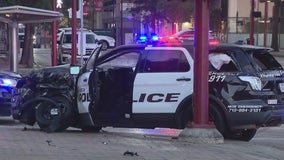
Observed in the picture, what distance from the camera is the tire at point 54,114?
10.1 m

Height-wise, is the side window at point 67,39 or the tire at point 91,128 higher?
the side window at point 67,39

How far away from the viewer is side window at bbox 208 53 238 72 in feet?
32.3

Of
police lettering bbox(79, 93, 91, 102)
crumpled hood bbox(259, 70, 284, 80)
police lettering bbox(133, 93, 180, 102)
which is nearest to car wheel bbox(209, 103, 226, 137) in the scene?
police lettering bbox(133, 93, 180, 102)

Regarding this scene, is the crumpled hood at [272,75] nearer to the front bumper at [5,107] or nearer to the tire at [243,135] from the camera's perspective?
the tire at [243,135]

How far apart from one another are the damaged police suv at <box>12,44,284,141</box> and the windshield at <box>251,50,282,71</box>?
0.27 m

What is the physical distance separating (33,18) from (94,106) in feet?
32.9

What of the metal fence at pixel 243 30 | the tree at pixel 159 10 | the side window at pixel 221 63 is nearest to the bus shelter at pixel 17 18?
the side window at pixel 221 63

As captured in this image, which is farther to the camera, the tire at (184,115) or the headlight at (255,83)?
the tire at (184,115)

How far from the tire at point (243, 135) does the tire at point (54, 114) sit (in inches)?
116

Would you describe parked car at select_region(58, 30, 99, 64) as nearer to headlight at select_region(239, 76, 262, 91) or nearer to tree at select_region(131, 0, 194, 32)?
tree at select_region(131, 0, 194, 32)

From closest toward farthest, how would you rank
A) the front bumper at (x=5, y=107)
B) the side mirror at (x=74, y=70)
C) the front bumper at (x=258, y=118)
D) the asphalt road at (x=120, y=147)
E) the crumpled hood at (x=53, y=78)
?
the asphalt road at (x=120, y=147) → the front bumper at (x=258, y=118) → the side mirror at (x=74, y=70) → the crumpled hood at (x=53, y=78) → the front bumper at (x=5, y=107)

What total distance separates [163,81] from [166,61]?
367 millimetres

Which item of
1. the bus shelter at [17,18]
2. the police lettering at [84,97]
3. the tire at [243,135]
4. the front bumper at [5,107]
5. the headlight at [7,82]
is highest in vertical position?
the bus shelter at [17,18]

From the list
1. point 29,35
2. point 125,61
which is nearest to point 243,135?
point 125,61
